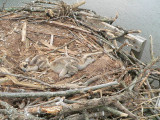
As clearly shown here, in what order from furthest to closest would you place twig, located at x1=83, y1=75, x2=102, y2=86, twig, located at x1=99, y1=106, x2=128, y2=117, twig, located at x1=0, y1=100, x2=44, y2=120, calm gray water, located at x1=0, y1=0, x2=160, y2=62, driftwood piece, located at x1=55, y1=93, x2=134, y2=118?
calm gray water, located at x1=0, y1=0, x2=160, y2=62, twig, located at x1=83, y1=75, x2=102, y2=86, twig, located at x1=99, y1=106, x2=128, y2=117, driftwood piece, located at x1=55, y1=93, x2=134, y2=118, twig, located at x1=0, y1=100, x2=44, y2=120

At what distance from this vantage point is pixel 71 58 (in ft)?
12.6

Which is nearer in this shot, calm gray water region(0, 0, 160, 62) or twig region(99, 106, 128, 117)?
twig region(99, 106, 128, 117)

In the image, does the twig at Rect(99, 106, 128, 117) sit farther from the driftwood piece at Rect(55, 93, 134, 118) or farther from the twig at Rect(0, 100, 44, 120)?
the twig at Rect(0, 100, 44, 120)

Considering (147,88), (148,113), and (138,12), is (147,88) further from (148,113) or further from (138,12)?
(138,12)

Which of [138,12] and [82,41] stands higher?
[138,12]

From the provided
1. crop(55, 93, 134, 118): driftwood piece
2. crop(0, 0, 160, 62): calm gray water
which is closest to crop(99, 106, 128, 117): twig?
crop(55, 93, 134, 118): driftwood piece

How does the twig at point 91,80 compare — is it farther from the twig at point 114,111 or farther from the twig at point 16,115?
the twig at point 16,115

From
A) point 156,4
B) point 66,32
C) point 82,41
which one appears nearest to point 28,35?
point 66,32

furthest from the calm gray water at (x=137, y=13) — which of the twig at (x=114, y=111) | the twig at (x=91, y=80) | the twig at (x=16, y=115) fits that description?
the twig at (x=16, y=115)

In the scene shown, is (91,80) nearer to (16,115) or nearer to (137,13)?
(16,115)

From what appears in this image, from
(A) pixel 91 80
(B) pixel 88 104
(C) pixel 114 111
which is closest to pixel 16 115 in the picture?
(B) pixel 88 104

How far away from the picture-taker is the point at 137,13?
7664 millimetres

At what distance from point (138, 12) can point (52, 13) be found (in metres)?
4.28

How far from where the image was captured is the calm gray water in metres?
6.66
